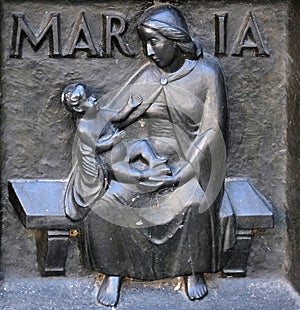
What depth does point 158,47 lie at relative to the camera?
2854 millimetres

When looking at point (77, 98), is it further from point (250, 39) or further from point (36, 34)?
point (250, 39)

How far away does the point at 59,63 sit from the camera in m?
2.90

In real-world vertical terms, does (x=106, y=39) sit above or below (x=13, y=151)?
above

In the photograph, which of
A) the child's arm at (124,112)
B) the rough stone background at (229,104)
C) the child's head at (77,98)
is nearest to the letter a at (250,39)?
the rough stone background at (229,104)

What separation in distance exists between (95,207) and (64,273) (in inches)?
8.4

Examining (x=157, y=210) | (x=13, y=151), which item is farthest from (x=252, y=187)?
(x=13, y=151)

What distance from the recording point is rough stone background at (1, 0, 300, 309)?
290 centimetres

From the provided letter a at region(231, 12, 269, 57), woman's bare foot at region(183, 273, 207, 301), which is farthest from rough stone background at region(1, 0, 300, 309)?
woman's bare foot at region(183, 273, 207, 301)

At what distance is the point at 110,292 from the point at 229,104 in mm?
606

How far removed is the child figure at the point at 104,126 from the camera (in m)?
2.87

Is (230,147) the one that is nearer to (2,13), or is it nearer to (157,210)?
(157,210)

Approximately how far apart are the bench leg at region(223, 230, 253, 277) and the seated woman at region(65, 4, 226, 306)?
0.09m

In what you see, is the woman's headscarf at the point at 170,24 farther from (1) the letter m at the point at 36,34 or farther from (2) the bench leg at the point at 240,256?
(2) the bench leg at the point at 240,256

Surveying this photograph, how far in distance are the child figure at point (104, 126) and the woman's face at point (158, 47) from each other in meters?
0.12
